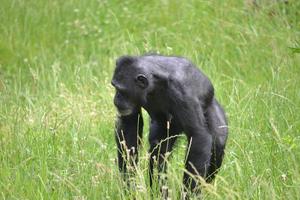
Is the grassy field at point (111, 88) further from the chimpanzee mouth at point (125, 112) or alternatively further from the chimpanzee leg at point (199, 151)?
the chimpanzee mouth at point (125, 112)

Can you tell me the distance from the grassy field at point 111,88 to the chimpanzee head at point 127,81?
40 centimetres

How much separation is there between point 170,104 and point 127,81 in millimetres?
290

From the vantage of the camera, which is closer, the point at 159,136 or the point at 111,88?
the point at 159,136

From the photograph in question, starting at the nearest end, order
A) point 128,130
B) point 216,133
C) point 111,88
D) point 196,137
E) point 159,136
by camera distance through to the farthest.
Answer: point 196,137, point 128,130, point 216,133, point 159,136, point 111,88

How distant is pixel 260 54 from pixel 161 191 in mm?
3459

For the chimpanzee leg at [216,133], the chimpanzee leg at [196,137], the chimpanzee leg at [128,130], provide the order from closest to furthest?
the chimpanzee leg at [196,137] → the chimpanzee leg at [128,130] → the chimpanzee leg at [216,133]

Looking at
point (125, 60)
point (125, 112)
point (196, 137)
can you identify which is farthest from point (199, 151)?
point (125, 60)

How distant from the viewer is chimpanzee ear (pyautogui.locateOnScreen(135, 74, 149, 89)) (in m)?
4.33

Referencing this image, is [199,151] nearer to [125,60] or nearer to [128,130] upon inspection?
[128,130]

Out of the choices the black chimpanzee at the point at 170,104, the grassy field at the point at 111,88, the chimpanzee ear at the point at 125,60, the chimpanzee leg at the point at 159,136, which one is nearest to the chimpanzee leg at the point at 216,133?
the black chimpanzee at the point at 170,104

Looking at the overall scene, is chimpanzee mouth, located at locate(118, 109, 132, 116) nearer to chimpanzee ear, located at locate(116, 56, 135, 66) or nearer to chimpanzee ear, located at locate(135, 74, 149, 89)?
chimpanzee ear, located at locate(135, 74, 149, 89)

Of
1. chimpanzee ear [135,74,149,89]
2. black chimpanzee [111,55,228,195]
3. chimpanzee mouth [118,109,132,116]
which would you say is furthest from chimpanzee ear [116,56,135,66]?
chimpanzee mouth [118,109,132,116]

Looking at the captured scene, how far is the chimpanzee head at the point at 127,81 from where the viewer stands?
171 inches

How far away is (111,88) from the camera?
680cm
